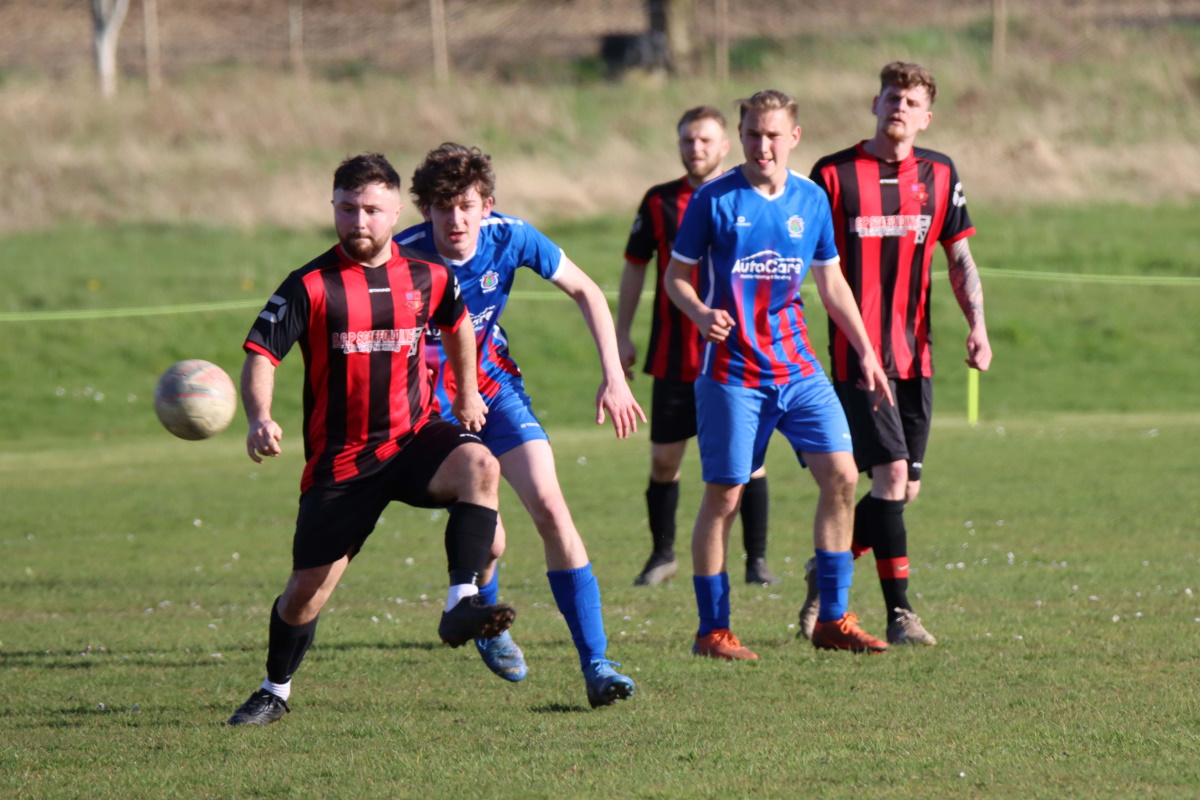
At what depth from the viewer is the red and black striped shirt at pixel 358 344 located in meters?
4.86

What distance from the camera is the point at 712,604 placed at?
19.6ft

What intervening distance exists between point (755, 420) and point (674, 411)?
2326 millimetres

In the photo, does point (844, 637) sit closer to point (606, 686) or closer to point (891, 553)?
point (891, 553)

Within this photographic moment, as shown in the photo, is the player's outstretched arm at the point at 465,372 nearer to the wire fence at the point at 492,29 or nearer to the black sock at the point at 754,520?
the black sock at the point at 754,520

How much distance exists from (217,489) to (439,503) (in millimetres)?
7609

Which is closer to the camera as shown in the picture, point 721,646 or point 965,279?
point 721,646

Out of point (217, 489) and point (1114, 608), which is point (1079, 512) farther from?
point (217, 489)

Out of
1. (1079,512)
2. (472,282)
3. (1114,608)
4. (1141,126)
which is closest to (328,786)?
(472,282)

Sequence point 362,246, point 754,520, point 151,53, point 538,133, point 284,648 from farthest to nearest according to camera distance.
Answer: point 151,53 < point 538,133 < point 754,520 < point 284,648 < point 362,246

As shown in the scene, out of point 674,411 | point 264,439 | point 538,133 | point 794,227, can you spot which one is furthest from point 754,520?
point 538,133

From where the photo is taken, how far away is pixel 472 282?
569 cm

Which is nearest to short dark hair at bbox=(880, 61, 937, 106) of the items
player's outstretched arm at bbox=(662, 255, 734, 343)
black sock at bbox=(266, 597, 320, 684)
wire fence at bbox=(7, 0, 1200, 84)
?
player's outstretched arm at bbox=(662, 255, 734, 343)

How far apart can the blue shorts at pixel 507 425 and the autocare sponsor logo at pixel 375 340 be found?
0.61 metres

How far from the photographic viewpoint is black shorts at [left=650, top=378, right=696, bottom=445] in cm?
820
